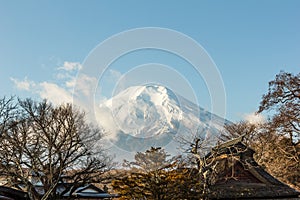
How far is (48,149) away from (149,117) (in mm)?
8594

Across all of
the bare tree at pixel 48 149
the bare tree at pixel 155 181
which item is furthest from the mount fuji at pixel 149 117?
the bare tree at pixel 48 149

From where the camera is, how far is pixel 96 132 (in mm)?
24469

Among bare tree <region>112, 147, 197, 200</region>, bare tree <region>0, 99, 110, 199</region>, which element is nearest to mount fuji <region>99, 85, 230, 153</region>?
bare tree <region>112, 147, 197, 200</region>

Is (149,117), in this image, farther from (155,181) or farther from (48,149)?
(48,149)

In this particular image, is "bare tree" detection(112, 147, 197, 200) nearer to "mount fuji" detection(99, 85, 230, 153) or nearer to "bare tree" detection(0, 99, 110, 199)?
"mount fuji" detection(99, 85, 230, 153)

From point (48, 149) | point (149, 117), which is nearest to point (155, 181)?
point (149, 117)

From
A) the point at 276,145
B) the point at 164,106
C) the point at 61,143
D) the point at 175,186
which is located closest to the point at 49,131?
the point at 61,143

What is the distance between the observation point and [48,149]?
20.2m

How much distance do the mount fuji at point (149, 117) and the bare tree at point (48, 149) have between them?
17.0 ft

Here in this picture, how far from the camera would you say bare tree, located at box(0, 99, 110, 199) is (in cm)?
1873

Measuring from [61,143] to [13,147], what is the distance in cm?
298

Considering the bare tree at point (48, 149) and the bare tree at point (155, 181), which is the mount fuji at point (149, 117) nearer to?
the bare tree at point (155, 181)

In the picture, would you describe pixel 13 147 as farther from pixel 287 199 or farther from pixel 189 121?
pixel 287 199

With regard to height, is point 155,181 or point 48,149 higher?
point 48,149
